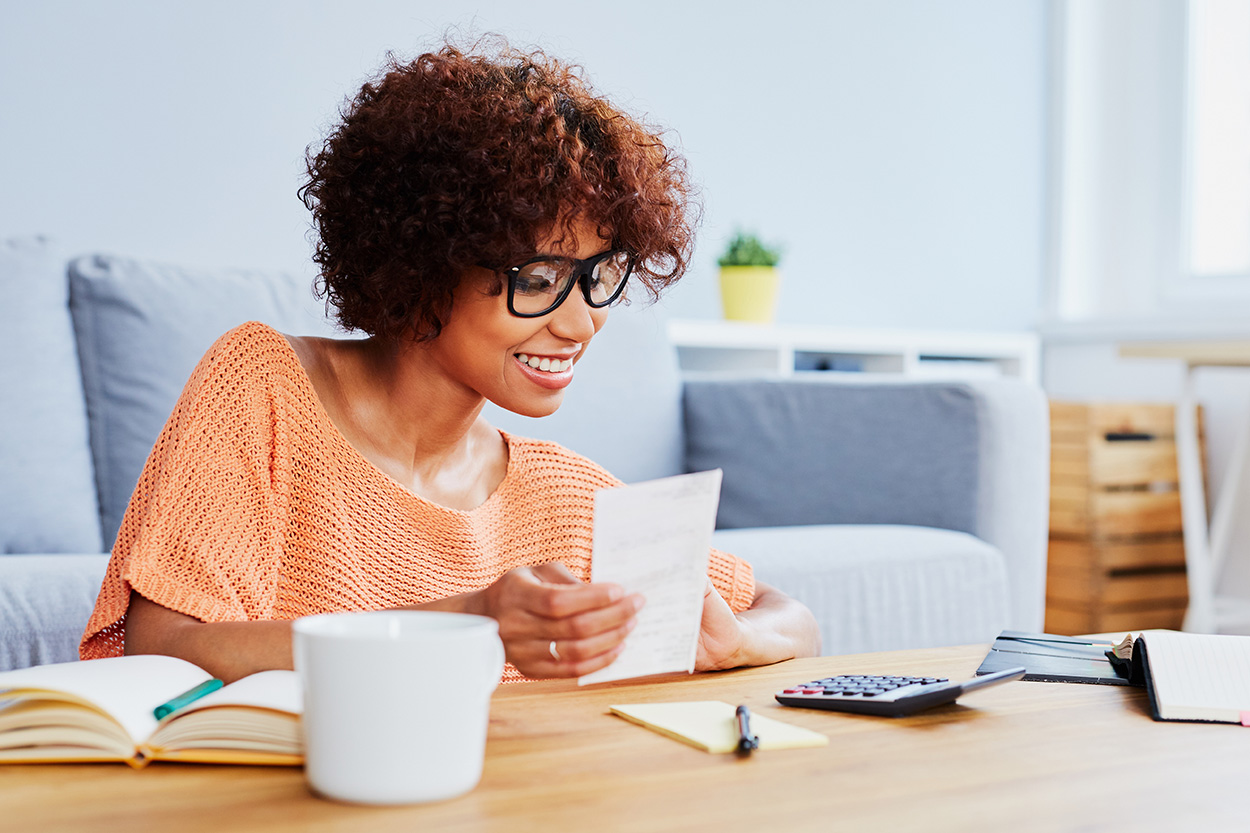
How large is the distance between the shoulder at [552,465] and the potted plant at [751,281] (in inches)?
70.5

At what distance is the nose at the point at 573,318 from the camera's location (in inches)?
41.8

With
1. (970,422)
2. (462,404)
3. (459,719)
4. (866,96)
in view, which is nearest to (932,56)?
(866,96)

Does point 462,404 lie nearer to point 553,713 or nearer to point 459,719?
point 553,713

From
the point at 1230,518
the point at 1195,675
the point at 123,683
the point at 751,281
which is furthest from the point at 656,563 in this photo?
the point at 1230,518

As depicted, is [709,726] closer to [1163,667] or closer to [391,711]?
[391,711]

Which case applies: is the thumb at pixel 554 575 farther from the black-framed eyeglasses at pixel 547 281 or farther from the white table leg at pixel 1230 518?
the white table leg at pixel 1230 518

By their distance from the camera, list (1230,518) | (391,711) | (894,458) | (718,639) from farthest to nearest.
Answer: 1. (1230,518)
2. (894,458)
3. (718,639)
4. (391,711)

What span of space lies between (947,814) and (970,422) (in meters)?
1.70

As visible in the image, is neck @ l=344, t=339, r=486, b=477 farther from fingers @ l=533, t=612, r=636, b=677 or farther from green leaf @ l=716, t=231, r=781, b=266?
green leaf @ l=716, t=231, r=781, b=266

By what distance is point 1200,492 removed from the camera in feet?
9.59

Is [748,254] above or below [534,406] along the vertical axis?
above

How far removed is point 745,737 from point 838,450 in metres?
1.68

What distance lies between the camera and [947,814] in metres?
0.55

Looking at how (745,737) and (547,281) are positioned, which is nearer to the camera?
(745,737)
